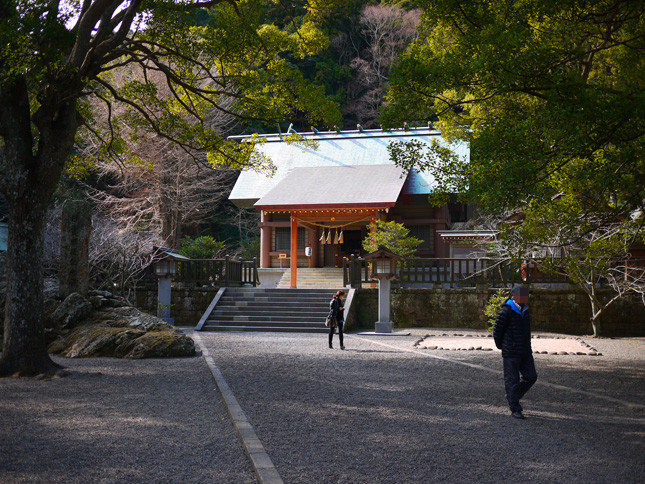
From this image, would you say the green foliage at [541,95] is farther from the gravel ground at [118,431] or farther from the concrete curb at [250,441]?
the gravel ground at [118,431]

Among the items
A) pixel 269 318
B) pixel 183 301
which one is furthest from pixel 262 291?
pixel 183 301

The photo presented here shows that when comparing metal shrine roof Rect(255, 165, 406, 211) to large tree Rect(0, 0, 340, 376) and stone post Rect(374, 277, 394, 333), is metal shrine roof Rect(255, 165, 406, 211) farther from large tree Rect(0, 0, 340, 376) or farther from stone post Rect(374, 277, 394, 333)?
large tree Rect(0, 0, 340, 376)

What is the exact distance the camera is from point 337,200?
21000mm

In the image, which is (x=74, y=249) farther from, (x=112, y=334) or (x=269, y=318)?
(x=269, y=318)

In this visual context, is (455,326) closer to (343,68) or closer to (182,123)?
(182,123)

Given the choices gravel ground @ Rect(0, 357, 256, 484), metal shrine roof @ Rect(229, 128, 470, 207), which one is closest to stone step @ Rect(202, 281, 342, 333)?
metal shrine roof @ Rect(229, 128, 470, 207)

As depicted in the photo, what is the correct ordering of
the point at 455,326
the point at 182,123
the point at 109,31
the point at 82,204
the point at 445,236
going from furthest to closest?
the point at 445,236 < the point at 455,326 < the point at 82,204 < the point at 182,123 < the point at 109,31

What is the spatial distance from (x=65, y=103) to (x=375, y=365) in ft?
20.9

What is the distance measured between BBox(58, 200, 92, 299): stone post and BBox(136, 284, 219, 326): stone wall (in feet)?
19.4

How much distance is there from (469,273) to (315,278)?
6.56m

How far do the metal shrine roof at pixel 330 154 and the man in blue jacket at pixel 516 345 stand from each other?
18258mm

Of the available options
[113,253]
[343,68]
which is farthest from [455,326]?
[343,68]

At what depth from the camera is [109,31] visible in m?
9.23

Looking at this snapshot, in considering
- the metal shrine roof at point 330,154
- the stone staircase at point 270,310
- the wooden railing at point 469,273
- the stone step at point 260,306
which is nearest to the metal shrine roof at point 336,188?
the metal shrine roof at point 330,154
